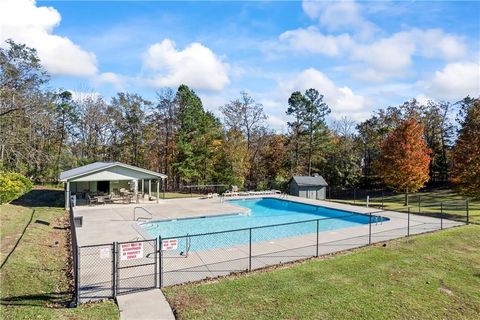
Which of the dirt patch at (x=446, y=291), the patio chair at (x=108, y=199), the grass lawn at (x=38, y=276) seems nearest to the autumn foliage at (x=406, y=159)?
the dirt patch at (x=446, y=291)

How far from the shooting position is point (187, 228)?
55.2 ft

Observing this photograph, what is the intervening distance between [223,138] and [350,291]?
94.2ft

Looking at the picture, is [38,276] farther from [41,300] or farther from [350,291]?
[350,291]

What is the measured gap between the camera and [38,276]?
332 inches

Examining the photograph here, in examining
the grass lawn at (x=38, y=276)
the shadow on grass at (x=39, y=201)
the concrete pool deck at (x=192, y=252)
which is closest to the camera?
the grass lawn at (x=38, y=276)

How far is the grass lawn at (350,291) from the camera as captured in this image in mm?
6816

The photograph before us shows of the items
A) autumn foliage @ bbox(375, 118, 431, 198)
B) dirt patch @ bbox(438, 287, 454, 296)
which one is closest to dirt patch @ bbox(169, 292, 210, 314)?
dirt patch @ bbox(438, 287, 454, 296)

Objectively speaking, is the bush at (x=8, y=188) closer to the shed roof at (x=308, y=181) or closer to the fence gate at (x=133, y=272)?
the fence gate at (x=133, y=272)

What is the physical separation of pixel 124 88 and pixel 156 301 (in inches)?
1301

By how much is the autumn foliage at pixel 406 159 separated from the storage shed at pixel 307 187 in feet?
20.1

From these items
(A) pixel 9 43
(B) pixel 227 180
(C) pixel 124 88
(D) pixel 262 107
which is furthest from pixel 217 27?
(C) pixel 124 88

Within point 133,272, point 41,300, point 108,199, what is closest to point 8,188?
point 108,199

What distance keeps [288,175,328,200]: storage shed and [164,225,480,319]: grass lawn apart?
17.0m

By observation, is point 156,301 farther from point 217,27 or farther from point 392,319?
point 217,27
